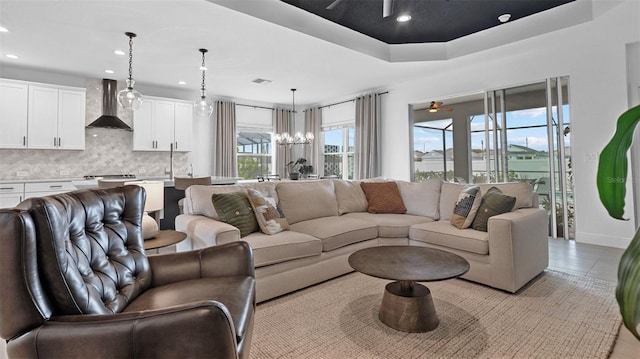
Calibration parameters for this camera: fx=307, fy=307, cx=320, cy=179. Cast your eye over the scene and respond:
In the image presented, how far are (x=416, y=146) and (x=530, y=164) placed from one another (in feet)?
7.93

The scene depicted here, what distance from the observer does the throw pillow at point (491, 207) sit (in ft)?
9.07

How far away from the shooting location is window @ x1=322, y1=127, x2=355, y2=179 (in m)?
7.66

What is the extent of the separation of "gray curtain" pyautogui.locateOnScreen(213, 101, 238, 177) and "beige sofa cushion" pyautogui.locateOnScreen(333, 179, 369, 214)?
157 inches

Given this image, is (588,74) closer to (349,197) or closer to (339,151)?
(349,197)

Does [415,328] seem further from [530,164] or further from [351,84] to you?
[351,84]

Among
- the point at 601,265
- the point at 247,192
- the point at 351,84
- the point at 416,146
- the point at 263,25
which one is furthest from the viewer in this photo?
the point at 416,146

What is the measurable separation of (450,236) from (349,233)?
3.00 ft

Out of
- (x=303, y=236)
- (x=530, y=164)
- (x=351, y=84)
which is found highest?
(x=351, y=84)

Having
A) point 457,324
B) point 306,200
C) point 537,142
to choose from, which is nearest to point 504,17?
point 537,142

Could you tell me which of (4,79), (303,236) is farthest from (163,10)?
(4,79)

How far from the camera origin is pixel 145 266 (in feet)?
5.43

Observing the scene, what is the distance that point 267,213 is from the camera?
2754mm

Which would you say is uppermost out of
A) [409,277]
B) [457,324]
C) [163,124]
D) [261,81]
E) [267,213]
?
[261,81]

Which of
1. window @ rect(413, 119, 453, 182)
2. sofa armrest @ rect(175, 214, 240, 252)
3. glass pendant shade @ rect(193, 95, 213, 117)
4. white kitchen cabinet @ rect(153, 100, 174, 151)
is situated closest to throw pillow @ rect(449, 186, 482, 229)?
sofa armrest @ rect(175, 214, 240, 252)
